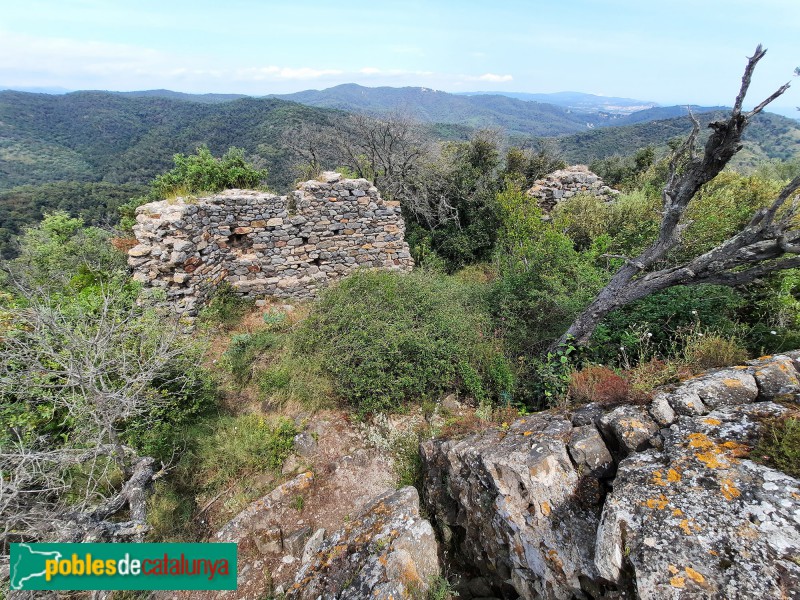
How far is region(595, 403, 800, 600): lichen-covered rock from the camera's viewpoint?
1784 millimetres

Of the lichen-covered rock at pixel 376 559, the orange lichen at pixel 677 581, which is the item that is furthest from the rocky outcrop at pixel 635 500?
the lichen-covered rock at pixel 376 559

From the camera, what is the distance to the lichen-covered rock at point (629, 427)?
2740mm

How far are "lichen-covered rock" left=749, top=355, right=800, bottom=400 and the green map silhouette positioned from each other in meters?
5.87

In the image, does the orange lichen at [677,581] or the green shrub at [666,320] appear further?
the green shrub at [666,320]

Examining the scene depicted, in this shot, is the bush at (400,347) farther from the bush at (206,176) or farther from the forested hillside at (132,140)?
the forested hillside at (132,140)

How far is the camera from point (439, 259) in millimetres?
11391

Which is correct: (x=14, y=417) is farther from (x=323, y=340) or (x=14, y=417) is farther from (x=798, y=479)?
(x=798, y=479)

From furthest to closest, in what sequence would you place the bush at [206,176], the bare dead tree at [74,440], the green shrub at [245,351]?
the bush at [206,176], the green shrub at [245,351], the bare dead tree at [74,440]

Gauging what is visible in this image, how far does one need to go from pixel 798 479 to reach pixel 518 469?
157 cm

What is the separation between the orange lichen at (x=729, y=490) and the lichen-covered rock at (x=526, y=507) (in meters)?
0.73

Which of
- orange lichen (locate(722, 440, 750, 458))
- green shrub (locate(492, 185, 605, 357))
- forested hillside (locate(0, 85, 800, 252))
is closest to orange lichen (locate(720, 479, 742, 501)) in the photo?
orange lichen (locate(722, 440, 750, 458))

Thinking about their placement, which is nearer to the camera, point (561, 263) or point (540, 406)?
point (540, 406)

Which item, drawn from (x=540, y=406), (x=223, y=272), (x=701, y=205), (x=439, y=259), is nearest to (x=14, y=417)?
(x=223, y=272)

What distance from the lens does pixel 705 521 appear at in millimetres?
2023
